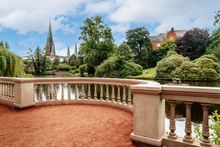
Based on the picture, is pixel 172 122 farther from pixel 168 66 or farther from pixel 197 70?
pixel 168 66

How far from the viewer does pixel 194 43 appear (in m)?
32.3

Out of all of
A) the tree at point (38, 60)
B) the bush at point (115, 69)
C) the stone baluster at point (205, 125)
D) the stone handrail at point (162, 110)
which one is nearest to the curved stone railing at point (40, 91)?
the stone handrail at point (162, 110)

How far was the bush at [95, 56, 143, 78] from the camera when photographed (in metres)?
26.0

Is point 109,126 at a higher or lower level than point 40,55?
lower

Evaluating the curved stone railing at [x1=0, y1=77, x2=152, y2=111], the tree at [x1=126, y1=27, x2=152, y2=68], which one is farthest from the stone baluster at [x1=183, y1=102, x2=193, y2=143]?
the tree at [x1=126, y1=27, x2=152, y2=68]

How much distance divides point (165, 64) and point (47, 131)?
22576mm

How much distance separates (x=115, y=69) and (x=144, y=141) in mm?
23805

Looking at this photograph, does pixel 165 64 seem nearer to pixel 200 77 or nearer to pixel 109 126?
pixel 200 77

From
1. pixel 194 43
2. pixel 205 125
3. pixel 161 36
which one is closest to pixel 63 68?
pixel 161 36

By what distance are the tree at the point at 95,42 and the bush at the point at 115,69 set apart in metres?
3.98

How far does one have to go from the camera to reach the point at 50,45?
72000mm

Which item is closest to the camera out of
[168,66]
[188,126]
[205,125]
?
[205,125]

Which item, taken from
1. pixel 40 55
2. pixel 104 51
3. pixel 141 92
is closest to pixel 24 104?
pixel 141 92

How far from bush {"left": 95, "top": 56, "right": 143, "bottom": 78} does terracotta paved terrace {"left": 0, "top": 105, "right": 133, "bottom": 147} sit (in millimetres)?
20827
